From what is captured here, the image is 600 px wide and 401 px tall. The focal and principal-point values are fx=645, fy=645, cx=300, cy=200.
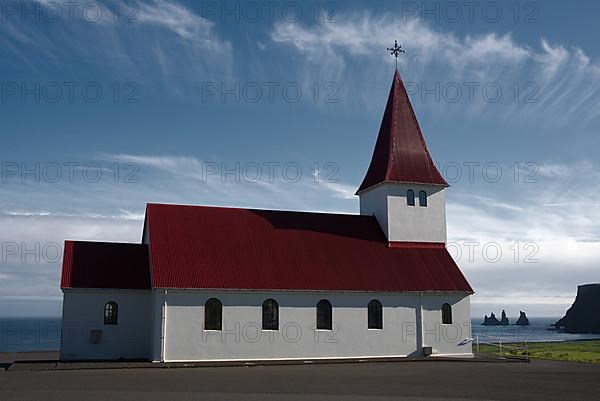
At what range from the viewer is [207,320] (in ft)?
98.0

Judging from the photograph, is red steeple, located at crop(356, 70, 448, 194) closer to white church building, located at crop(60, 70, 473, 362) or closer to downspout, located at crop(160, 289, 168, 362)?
white church building, located at crop(60, 70, 473, 362)

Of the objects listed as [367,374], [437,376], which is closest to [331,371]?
[367,374]

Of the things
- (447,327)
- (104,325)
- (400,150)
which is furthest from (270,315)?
(400,150)

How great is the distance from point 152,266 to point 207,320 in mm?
3607

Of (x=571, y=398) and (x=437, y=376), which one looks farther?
(x=437, y=376)

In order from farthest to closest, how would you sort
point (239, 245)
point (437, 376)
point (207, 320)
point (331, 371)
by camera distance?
point (239, 245)
point (207, 320)
point (331, 371)
point (437, 376)

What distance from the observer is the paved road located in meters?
18.2

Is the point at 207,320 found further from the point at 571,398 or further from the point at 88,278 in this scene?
the point at 571,398

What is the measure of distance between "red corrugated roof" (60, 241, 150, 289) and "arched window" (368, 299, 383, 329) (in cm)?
1117

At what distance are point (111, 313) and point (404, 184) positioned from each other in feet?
57.0

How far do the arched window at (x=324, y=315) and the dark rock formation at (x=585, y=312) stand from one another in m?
143

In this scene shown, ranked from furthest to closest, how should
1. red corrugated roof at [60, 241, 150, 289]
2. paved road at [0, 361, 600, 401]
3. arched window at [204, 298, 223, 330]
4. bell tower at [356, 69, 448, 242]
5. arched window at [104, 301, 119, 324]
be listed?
bell tower at [356, 69, 448, 242] → red corrugated roof at [60, 241, 150, 289] → arched window at [104, 301, 119, 324] → arched window at [204, 298, 223, 330] → paved road at [0, 361, 600, 401]

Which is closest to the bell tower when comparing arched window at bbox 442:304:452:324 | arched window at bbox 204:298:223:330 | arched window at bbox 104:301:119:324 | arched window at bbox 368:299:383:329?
arched window at bbox 442:304:452:324

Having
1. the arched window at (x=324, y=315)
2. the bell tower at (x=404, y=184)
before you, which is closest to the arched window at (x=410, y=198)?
the bell tower at (x=404, y=184)
